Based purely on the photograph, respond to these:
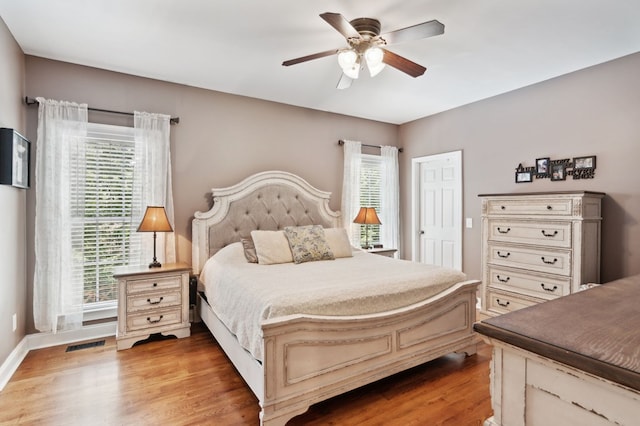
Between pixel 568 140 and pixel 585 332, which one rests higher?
pixel 568 140

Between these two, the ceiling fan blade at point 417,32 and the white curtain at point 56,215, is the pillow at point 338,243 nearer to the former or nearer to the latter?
the ceiling fan blade at point 417,32

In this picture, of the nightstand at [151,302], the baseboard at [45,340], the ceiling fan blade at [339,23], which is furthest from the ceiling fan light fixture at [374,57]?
the baseboard at [45,340]

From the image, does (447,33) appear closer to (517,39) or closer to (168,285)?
(517,39)

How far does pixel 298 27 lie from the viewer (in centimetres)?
248

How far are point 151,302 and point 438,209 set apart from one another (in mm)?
3795

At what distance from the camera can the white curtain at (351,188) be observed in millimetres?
4613

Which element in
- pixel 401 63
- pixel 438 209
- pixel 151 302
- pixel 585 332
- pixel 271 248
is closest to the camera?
pixel 585 332

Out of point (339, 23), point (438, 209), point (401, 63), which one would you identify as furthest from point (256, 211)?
point (438, 209)

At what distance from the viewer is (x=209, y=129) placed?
378 centimetres

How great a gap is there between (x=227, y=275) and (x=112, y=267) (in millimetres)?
1321

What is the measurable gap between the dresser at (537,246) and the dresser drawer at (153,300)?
10.5 feet

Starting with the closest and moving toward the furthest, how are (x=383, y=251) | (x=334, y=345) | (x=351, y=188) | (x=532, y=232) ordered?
(x=334, y=345), (x=532, y=232), (x=383, y=251), (x=351, y=188)

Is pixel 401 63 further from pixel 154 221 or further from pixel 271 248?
pixel 154 221

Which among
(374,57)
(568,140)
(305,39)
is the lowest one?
(568,140)
